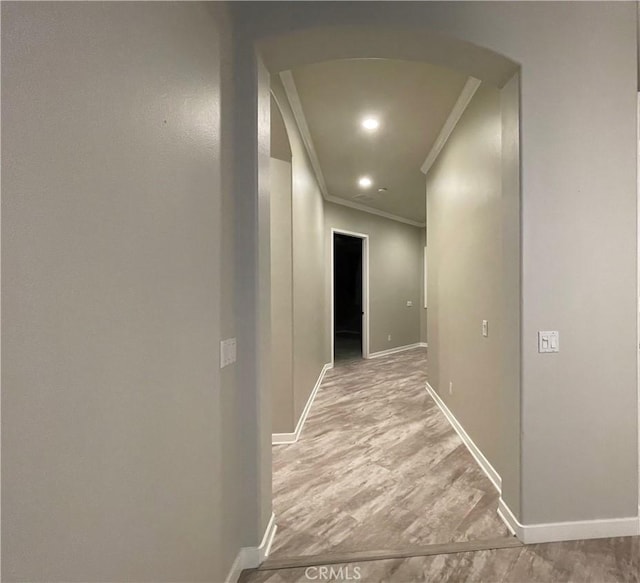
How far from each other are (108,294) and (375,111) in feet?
9.42

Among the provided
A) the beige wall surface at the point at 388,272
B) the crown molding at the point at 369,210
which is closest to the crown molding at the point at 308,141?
the crown molding at the point at 369,210

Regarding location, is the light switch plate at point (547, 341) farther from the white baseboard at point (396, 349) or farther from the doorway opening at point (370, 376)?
the white baseboard at point (396, 349)

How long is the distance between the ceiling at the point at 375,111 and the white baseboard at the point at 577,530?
2.94 meters

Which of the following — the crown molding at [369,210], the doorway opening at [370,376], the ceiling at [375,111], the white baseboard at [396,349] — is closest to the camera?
the doorway opening at [370,376]

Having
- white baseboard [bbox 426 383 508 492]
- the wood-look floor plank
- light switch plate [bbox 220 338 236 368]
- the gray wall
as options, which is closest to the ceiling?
the gray wall

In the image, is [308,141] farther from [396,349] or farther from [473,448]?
[396,349]

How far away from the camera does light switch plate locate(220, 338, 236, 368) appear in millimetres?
1307

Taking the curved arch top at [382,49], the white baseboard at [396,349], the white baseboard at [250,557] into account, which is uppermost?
the curved arch top at [382,49]

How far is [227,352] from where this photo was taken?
4.45 ft

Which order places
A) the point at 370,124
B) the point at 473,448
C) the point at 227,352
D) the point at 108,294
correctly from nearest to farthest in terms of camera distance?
the point at 108,294 → the point at 227,352 → the point at 473,448 → the point at 370,124

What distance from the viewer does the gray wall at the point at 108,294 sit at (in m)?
0.52

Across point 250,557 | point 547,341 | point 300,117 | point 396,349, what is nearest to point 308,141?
point 300,117

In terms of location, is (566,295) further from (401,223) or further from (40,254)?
(401,223)

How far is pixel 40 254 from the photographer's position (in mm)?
548
